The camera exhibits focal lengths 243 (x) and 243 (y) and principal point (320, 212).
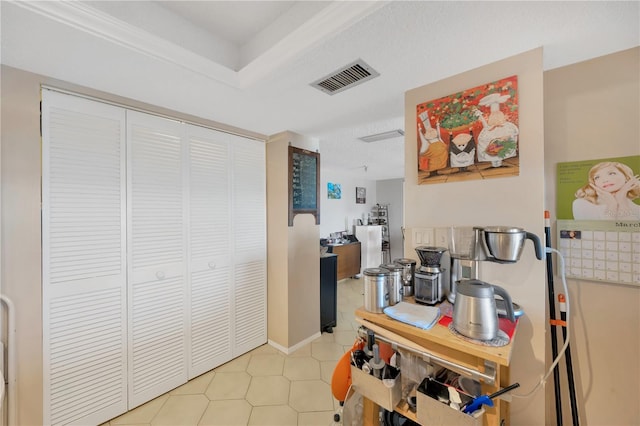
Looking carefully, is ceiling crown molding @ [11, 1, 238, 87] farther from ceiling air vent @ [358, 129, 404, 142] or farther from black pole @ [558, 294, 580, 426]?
black pole @ [558, 294, 580, 426]

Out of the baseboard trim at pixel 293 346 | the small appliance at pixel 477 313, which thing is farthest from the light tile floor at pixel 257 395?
the small appliance at pixel 477 313

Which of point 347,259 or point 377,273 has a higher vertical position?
point 377,273

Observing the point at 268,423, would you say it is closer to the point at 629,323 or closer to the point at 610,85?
the point at 629,323

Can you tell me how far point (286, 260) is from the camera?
7.84 feet

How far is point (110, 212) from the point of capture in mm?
1604

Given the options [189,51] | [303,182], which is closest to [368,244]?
[303,182]

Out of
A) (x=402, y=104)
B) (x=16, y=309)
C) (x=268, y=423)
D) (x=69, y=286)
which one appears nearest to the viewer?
(x=16, y=309)

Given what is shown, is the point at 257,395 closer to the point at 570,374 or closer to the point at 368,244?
the point at 570,374

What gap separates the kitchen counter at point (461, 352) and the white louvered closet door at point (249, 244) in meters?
1.51

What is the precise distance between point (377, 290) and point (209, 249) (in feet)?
5.03

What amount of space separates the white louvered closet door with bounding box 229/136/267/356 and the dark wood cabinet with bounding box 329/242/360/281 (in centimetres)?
226

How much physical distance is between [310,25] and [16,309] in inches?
84.1

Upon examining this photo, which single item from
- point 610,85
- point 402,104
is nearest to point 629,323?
point 610,85

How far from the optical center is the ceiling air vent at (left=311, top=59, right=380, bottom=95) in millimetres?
1322
